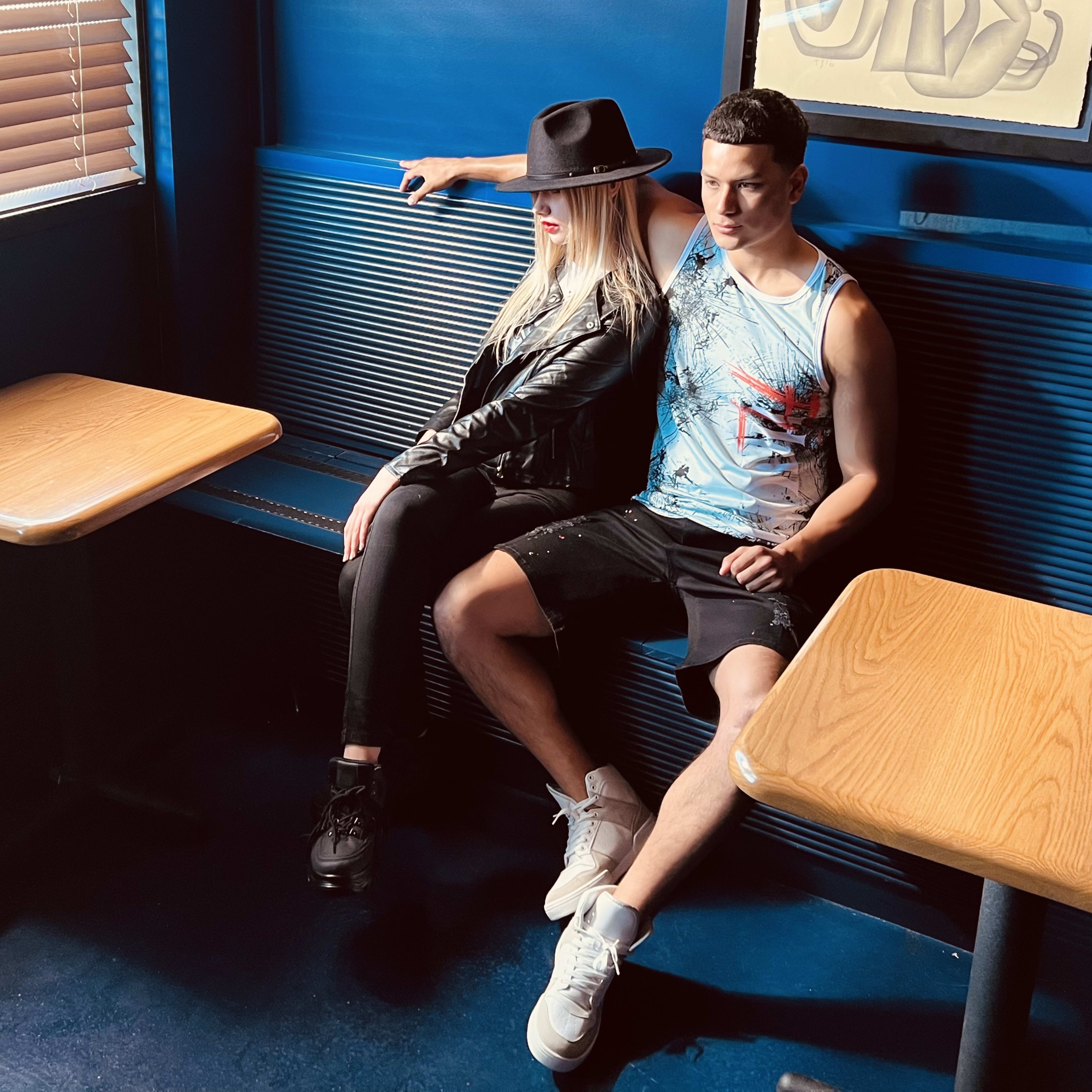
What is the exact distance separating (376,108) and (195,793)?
5.60 ft

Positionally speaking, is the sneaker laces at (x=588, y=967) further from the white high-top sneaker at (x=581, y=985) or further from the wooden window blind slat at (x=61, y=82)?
the wooden window blind slat at (x=61, y=82)

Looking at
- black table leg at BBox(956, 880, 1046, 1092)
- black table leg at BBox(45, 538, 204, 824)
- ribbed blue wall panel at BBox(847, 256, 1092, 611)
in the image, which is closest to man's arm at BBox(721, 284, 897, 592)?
ribbed blue wall panel at BBox(847, 256, 1092, 611)

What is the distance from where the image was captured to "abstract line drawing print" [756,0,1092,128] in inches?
93.0

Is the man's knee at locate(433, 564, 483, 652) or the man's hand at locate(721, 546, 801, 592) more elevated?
the man's hand at locate(721, 546, 801, 592)

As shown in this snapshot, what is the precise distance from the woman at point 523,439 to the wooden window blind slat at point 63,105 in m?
1.03

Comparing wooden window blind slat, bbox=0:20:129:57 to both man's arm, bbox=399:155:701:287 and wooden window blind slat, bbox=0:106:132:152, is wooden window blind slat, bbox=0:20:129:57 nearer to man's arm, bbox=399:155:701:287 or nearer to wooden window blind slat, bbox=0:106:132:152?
wooden window blind slat, bbox=0:106:132:152

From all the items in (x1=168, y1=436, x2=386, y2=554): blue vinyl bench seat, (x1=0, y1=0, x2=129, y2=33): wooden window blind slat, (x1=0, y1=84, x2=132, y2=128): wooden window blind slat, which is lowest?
(x1=168, y1=436, x2=386, y2=554): blue vinyl bench seat

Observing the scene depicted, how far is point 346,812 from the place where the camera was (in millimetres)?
2471

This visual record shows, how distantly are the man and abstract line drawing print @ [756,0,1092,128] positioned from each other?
0.78ft

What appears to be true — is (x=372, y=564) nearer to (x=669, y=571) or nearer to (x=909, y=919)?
(x=669, y=571)

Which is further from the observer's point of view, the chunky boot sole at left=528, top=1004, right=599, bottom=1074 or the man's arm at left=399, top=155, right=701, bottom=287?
the man's arm at left=399, top=155, right=701, bottom=287

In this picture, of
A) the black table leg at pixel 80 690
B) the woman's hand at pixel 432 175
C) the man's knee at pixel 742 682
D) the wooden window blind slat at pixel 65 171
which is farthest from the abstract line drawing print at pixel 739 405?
the wooden window blind slat at pixel 65 171

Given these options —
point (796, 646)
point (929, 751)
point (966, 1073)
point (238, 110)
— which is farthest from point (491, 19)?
point (966, 1073)

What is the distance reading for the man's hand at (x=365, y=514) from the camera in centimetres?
260
